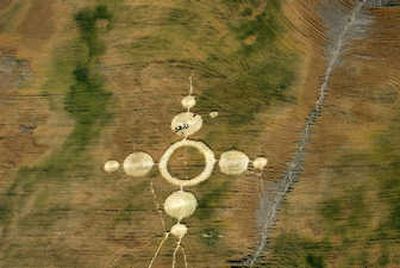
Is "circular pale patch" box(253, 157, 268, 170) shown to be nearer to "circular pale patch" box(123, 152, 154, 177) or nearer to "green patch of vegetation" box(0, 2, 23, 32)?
"circular pale patch" box(123, 152, 154, 177)

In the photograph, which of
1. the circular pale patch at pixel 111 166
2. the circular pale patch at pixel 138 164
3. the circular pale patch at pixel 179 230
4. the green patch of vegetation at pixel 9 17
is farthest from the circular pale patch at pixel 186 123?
the green patch of vegetation at pixel 9 17

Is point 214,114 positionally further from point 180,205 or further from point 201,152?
point 180,205

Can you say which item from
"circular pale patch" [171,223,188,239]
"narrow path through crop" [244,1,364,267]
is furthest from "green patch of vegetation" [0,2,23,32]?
"narrow path through crop" [244,1,364,267]

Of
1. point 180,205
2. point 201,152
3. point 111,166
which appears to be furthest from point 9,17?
point 180,205

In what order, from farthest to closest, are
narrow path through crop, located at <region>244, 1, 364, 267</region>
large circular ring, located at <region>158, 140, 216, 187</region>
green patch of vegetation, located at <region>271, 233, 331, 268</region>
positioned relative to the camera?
1. large circular ring, located at <region>158, 140, 216, 187</region>
2. narrow path through crop, located at <region>244, 1, 364, 267</region>
3. green patch of vegetation, located at <region>271, 233, 331, 268</region>

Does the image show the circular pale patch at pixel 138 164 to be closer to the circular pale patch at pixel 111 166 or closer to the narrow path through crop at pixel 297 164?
the circular pale patch at pixel 111 166

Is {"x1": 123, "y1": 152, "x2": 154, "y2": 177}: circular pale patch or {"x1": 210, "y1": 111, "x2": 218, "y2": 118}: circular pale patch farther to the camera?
{"x1": 210, "y1": 111, "x2": 218, "y2": 118}: circular pale patch
